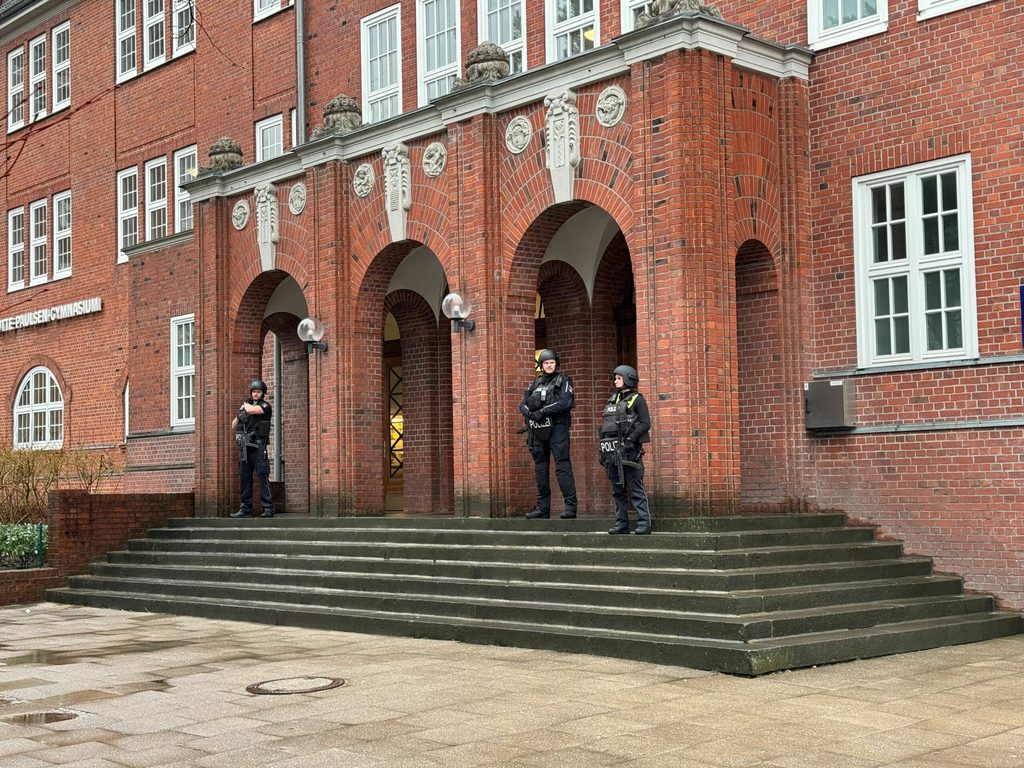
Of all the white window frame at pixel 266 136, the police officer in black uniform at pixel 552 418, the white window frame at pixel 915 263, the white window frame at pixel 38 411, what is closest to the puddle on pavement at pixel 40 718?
the police officer in black uniform at pixel 552 418

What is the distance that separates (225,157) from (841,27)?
9.80 meters

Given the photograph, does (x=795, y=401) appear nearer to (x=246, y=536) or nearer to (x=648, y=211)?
(x=648, y=211)

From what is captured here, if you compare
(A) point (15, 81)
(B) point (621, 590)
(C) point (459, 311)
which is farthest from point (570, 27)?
(A) point (15, 81)

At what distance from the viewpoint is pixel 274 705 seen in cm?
901

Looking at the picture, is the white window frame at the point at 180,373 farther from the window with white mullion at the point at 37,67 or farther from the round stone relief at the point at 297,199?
the window with white mullion at the point at 37,67

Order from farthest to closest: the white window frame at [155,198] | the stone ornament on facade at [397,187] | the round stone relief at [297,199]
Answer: the white window frame at [155,198]
the round stone relief at [297,199]
the stone ornament on facade at [397,187]

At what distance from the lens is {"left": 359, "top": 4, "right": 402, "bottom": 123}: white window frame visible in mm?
20812

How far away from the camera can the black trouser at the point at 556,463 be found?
1379cm

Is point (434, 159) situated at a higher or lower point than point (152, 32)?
lower

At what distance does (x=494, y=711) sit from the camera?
8539 millimetres

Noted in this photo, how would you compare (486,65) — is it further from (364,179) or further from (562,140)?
(364,179)

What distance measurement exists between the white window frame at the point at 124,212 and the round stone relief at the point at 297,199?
1008 cm

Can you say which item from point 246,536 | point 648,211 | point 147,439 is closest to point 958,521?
point 648,211

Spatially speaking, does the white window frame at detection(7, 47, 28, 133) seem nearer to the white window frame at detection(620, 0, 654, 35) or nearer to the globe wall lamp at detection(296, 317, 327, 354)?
the globe wall lamp at detection(296, 317, 327, 354)
